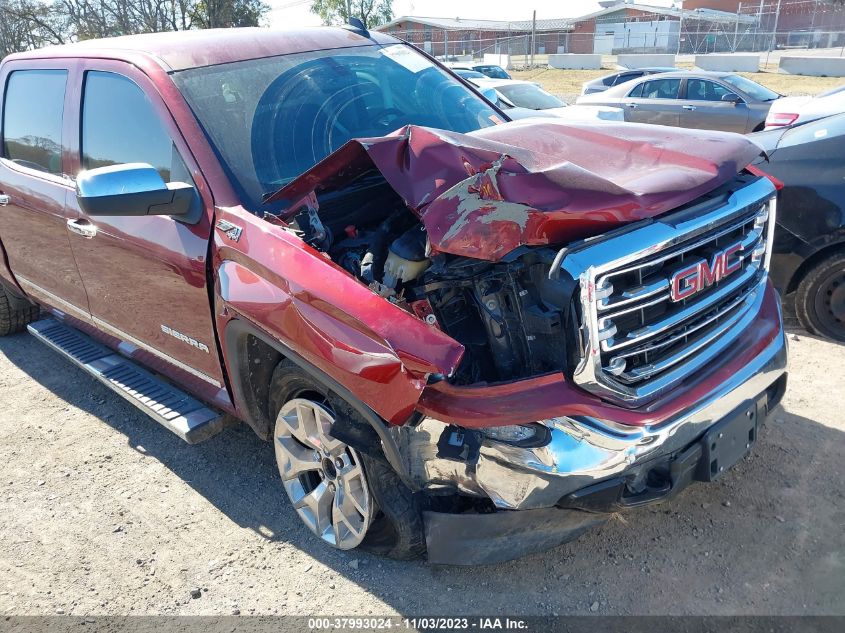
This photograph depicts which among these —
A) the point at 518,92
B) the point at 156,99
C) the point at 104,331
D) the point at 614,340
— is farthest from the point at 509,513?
the point at 518,92

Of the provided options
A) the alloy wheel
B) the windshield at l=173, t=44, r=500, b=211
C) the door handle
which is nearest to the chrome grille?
the alloy wheel

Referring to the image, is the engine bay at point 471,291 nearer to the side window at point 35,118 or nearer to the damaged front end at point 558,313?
the damaged front end at point 558,313

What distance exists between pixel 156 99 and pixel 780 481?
11.1 feet

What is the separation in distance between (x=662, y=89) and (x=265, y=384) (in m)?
11.6

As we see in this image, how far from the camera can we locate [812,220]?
14.2ft

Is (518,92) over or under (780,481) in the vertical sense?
over

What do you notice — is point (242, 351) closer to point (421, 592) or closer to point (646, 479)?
point (421, 592)

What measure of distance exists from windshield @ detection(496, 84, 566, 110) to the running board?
9.22 meters

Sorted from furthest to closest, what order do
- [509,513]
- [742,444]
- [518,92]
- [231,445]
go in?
[518,92], [231,445], [742,444], [509,513]

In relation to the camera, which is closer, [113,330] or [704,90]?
[113,330]

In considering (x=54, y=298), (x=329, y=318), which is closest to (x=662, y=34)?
(x=54, y=298)

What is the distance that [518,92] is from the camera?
1229 cm

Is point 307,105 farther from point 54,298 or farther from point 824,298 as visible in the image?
point 824,298

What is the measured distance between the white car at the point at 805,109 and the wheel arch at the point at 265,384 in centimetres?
389
